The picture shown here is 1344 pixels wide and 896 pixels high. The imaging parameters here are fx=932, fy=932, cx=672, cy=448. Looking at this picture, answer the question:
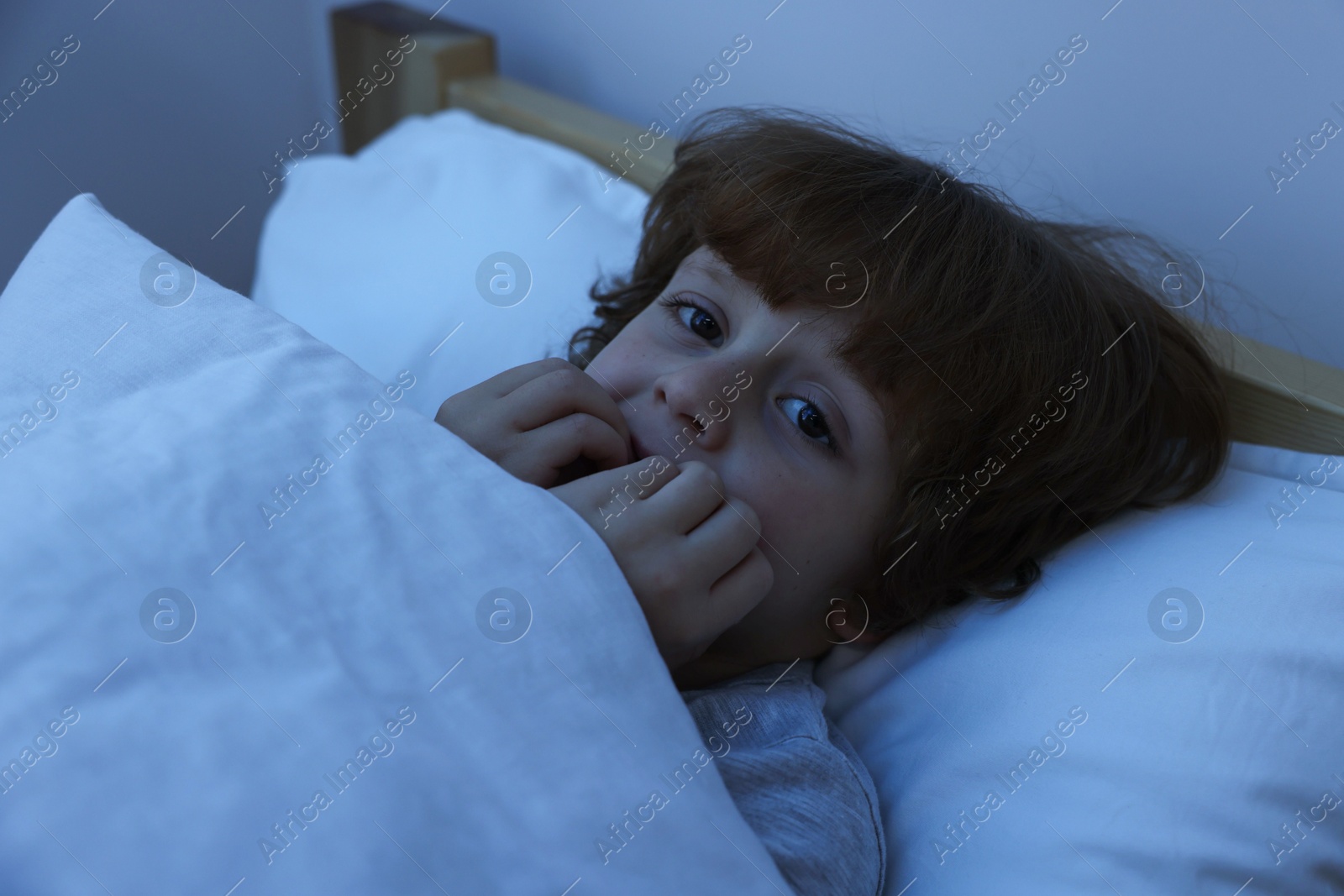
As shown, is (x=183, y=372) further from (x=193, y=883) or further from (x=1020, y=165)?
(x=1020, y=165)

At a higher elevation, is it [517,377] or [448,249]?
[517,377]

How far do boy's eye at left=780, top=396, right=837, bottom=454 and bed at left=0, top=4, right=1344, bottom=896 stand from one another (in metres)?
0.20

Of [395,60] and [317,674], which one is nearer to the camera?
[317,674]

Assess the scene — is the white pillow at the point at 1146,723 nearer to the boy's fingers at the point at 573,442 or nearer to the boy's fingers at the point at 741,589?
the boy's fingers at the point at 741,589

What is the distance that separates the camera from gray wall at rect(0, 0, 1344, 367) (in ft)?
2.66

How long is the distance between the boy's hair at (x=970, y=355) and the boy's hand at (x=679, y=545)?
0.15 m

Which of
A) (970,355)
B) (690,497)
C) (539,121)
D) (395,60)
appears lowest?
(395,60)

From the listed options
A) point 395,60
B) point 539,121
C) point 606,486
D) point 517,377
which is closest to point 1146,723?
point 606,486

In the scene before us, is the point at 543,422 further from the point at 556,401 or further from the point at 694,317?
the point at 694,317

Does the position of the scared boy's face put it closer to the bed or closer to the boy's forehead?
the boy's forehead

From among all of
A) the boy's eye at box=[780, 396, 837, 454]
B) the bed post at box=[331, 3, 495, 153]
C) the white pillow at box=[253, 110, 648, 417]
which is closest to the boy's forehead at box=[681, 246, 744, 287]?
the boy's eye at box=[780, 396, 837, 454]

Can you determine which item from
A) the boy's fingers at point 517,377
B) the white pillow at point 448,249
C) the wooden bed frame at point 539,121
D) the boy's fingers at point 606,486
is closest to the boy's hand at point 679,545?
the boy's fingers at point 606,486

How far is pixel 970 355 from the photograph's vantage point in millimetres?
712

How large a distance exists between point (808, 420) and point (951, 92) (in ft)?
1.60
